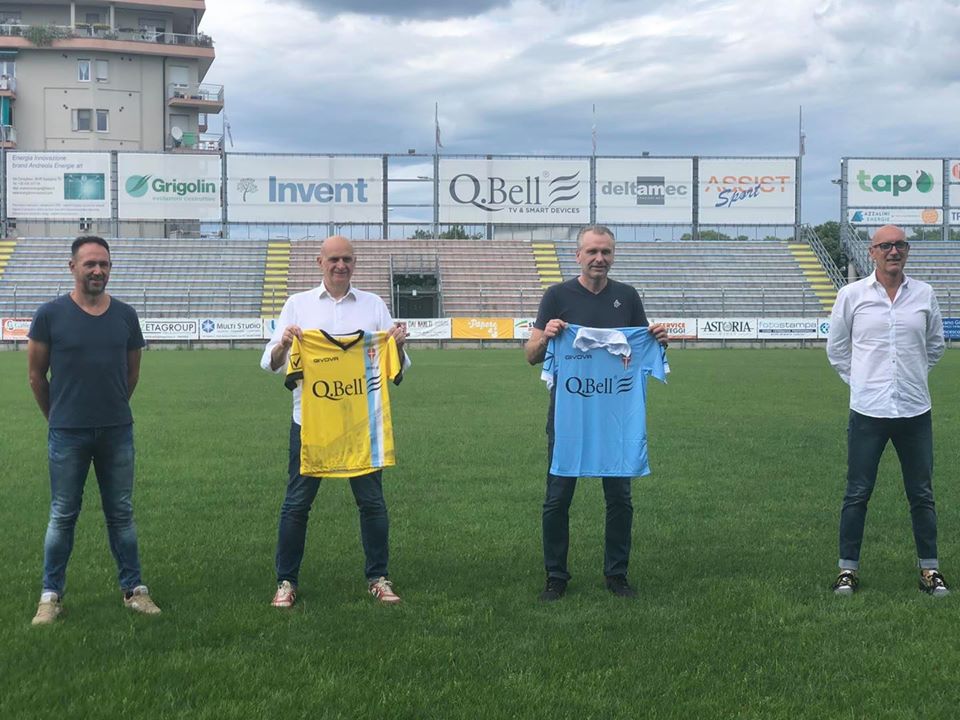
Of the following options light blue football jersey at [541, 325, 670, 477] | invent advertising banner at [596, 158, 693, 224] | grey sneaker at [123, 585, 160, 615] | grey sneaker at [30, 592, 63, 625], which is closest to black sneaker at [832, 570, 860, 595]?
light blue football jersey at [541, 325, 670, 477]

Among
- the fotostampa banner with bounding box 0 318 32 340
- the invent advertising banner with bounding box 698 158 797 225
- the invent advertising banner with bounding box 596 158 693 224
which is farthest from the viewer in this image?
the invent advertising banner with bounding box 698 158 797 225

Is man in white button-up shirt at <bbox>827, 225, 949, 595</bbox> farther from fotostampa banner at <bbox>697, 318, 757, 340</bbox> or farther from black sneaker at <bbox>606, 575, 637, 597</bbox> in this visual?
fotostampa banner at <bbox>697, 318, 757, 340</bbox>

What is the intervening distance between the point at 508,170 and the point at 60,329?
44.5 m

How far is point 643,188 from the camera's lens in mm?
49812

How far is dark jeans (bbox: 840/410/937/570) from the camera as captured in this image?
20.6 feet

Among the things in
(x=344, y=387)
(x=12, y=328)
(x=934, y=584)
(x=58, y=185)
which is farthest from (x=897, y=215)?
(x=344, y=387)

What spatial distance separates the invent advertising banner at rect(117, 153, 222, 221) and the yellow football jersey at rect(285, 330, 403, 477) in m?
44.2

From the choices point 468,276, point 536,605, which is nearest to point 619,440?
point 536,605

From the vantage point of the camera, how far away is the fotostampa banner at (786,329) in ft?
135

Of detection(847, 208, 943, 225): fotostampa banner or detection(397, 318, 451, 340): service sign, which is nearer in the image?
detection(397, 318, 451, 340): service sign

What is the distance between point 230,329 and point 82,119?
70.0 feet

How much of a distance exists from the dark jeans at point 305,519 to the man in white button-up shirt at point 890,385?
269cm

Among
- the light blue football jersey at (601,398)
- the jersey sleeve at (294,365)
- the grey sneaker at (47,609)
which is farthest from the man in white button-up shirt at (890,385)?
the grey sneaker at (47,609)

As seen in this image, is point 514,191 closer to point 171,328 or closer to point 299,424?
point 171,328
